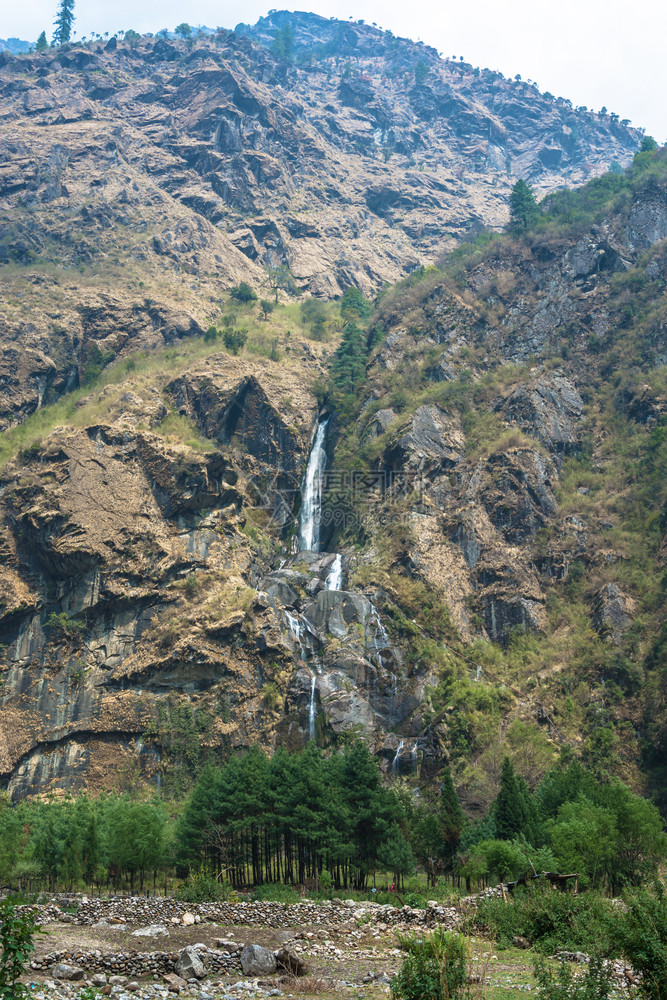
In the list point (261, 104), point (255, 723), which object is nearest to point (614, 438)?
point (255, 723)

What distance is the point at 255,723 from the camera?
60.0 m

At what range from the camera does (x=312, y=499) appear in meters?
81.6

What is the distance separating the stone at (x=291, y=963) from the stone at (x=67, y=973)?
5635mm

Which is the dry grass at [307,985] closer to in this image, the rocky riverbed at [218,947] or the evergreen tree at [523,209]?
the rocky riverbed at [218,947]

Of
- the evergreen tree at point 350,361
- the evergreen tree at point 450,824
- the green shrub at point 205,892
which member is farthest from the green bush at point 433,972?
the evergreen tree at point 350,361

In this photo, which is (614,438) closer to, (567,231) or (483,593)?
(483,593)

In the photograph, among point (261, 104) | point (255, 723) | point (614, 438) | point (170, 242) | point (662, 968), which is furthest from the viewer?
point (261, 104)

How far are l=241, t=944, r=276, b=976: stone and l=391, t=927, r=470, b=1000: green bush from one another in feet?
32.5

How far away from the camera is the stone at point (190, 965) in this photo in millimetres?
20297

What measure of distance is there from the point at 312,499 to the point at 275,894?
5101cm

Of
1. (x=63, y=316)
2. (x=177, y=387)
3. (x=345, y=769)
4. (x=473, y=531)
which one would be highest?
(x=63, y=316)

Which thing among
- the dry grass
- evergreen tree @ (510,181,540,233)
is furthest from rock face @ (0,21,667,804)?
the dry grass

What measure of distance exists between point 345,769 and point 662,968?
30666 mm

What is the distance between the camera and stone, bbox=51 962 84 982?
1947 centimetres
